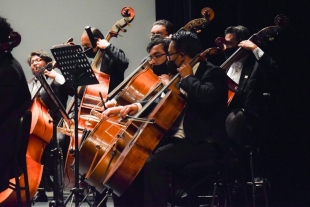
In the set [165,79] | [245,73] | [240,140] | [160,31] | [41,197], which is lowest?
[41,197]

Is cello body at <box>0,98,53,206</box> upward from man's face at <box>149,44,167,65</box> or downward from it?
downward

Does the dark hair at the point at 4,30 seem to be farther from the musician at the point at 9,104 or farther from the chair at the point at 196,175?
the chair at the point at 196,175

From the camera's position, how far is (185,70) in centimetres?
333

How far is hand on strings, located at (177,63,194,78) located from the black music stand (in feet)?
1.90

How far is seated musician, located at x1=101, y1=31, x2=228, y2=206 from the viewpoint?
3.27 meters

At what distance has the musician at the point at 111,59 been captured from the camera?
15.1 ft

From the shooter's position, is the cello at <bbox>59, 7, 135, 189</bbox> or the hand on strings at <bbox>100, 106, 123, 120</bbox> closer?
the hand on strings at <bbox>100, 106, 123, 120</bbox>

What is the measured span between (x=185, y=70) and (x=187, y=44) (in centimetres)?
19

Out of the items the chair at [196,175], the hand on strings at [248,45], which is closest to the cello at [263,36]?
the hand on strings at [248,45]

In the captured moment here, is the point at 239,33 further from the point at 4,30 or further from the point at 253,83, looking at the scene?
the point at 4,30

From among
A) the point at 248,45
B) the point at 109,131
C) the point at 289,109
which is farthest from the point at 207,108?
the point at 289,109

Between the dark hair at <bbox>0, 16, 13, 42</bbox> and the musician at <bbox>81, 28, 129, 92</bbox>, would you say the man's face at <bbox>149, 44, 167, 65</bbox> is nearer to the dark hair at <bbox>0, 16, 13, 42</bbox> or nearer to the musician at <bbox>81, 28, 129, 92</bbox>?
the musician at <bbox>81, 28, 129, 92</bbox>

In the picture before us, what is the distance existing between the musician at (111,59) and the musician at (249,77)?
903mm

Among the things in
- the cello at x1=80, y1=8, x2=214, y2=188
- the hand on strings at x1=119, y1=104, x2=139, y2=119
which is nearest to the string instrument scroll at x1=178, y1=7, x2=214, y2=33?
the cello at x1=80, y1=8, x2=214, y2=188
